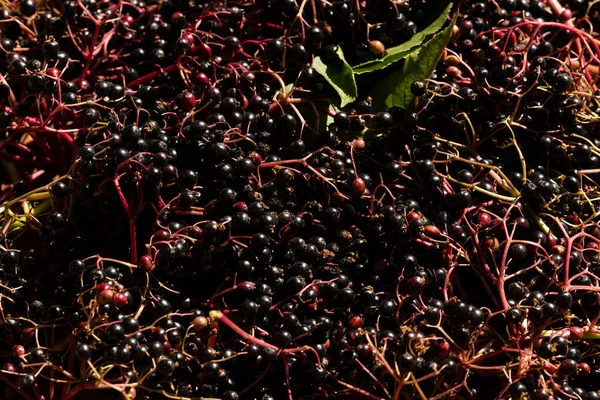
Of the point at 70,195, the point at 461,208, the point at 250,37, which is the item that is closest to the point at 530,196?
A: the point at 461,208

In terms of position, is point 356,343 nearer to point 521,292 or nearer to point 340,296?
point 340,296

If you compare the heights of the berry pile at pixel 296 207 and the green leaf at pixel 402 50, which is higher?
the green leaf at pixel 402 50

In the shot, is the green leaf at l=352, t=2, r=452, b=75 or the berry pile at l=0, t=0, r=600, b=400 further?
the green leaf at l=352, t=2, r=452, b=75

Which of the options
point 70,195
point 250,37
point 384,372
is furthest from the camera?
point 250,37

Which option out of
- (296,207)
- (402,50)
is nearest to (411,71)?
(402,50)

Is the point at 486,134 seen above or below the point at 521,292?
above

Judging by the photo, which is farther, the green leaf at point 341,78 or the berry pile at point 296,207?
the green leaf at point 341,78
